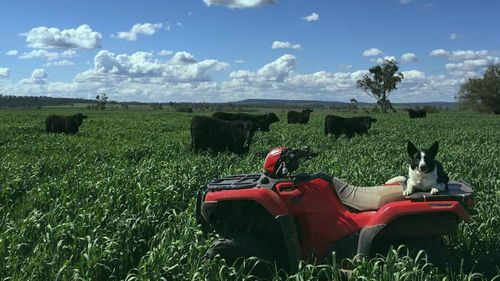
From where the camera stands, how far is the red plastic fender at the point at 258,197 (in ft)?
17.0

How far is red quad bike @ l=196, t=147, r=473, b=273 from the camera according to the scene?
16.6 ft

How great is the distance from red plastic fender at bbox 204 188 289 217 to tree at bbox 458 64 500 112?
262 feet

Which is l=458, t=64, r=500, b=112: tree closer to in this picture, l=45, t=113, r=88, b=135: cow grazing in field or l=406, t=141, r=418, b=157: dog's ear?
l=45, t=113, r=88, b=135: cow grazing in field

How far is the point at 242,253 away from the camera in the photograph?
17.3 feet

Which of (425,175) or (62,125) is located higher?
(425,175)

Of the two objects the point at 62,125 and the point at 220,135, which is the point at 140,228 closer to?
the point at 220,135

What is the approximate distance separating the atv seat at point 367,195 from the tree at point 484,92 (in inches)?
3102

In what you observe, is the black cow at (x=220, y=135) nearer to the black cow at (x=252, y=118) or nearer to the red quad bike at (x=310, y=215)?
the black cow at (x=252, y=118)

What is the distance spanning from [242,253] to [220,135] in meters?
11.5

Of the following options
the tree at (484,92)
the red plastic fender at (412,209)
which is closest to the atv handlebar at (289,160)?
the red plastic fender at (412,209)

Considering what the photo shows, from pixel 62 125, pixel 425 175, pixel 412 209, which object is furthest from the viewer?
pixel 62 125

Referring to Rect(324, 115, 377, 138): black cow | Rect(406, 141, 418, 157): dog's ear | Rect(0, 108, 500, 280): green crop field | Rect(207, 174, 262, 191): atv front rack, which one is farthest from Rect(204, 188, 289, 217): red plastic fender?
Rect(324, 115, 377, 138): black cow

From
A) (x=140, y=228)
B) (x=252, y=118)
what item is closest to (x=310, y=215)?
(x=140, y=228)

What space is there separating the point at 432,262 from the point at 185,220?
328 cm
